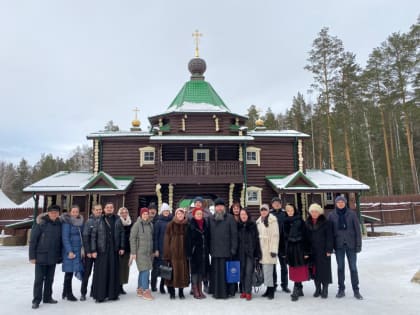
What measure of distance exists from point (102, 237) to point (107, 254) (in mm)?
336

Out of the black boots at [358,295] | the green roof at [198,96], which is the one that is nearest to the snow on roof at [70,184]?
the green roof at [198,96]

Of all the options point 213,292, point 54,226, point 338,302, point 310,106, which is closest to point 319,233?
point 338,302

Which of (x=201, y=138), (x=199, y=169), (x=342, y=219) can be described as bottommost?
(x=342, y=219)

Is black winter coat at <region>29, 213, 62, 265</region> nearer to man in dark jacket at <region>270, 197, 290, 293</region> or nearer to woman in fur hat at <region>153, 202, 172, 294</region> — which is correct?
woman in fur hat at <region>153, 202, 172, 294</region>

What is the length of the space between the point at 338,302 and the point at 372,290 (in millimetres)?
1385

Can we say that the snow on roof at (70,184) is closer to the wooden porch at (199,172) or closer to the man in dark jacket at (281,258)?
the wooden porch at (199,172)

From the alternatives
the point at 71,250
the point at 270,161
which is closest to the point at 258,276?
the point at 71,250

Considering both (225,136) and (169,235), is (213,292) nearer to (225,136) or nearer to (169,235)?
(169,235)

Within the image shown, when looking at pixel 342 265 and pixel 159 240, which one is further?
pixel 159 240

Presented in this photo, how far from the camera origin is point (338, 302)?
545 centimetres

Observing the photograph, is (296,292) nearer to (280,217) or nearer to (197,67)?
(280,217)

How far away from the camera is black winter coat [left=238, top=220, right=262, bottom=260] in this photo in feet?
19.1

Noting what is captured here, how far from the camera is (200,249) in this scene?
5.92 meters

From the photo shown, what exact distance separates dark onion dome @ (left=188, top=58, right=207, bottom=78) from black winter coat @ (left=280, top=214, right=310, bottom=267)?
18073 mm
